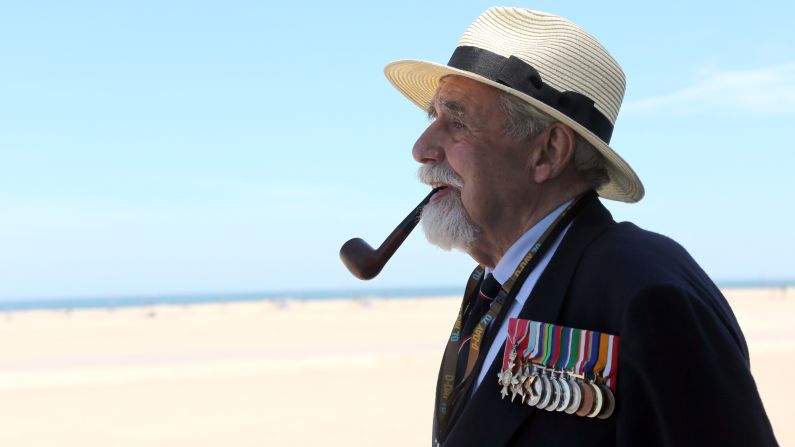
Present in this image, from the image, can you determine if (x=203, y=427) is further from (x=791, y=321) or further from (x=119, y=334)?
(x=791, y=321)

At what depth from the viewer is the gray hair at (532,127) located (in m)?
2.26

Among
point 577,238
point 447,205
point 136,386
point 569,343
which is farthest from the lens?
point 136,386

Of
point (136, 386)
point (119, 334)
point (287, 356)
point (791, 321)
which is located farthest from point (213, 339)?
point (791, 321)

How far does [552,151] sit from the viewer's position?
2.27 meters

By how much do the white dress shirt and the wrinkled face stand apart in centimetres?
9

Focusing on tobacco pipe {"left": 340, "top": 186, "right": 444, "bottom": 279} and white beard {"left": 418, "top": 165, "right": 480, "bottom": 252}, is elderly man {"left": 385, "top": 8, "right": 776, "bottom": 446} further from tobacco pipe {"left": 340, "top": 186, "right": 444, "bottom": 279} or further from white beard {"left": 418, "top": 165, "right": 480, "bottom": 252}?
tobacco pipe {"left": 340, "top": 186, "right": 444, "bottom": 279}

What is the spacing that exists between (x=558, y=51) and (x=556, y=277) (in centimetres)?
58

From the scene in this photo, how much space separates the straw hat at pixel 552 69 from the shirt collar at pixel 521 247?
0.20 metres

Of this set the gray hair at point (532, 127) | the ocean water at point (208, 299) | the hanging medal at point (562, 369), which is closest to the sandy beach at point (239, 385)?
the gray hair at point (532, 127)

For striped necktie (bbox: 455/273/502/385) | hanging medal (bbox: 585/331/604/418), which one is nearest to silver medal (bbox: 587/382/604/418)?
hanging medal (bbox: 585/331/604/418)

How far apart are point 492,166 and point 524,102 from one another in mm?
175

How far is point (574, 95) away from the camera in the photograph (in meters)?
2.20

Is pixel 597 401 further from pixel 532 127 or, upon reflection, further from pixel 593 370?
pixel 532 127

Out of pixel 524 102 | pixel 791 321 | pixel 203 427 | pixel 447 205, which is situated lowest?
pixel 203 427
